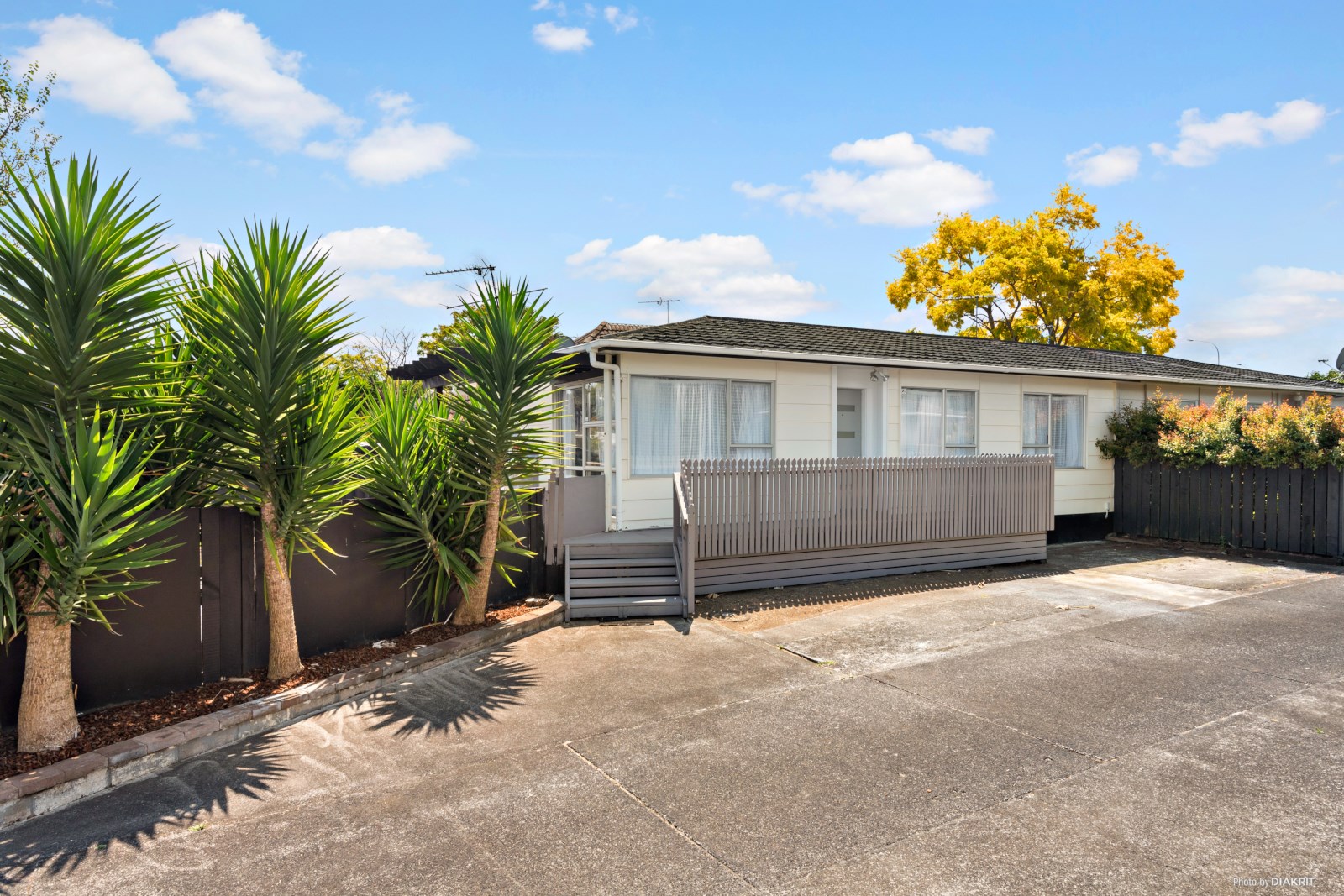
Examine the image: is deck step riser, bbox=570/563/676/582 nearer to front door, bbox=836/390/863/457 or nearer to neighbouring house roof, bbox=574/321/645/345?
neighbouring house roof, bbox=574/321/645/345

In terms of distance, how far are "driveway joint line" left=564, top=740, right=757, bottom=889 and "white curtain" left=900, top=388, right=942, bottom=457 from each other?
903 cm

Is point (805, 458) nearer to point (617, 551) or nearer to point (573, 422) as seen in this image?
point (617, 551)

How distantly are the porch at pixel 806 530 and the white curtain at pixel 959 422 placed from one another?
5.85 feet

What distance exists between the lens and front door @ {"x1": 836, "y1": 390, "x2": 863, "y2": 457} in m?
11.9

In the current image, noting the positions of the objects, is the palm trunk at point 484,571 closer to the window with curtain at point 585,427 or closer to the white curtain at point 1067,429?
the window with curtain at point 585,427

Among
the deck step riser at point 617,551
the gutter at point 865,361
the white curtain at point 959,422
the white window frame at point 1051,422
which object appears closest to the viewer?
the deck step riser at point 617,551

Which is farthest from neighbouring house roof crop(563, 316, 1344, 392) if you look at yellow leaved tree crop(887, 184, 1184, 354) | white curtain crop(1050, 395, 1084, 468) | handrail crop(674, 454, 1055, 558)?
yellow leaved tree crop(887, 184, 1184, 354)

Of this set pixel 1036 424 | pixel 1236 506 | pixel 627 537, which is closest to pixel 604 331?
pixel 627 537

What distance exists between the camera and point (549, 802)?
3.64 metres

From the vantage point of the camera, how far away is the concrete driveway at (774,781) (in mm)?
3025

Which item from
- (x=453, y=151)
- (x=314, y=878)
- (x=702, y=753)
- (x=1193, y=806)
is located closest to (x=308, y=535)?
(x=314, y=878)

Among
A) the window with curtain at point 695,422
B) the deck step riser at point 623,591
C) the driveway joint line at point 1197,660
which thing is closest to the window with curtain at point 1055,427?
the window with curtain at point 695,422

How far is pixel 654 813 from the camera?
139 inches

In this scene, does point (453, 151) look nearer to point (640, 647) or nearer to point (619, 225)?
point (619, 225)
